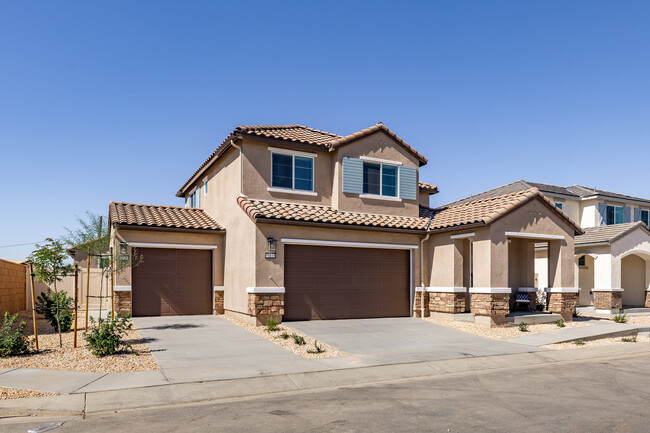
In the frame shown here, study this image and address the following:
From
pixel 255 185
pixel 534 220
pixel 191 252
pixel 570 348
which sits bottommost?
pixel 570 348

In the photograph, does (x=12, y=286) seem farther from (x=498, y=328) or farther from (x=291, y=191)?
(x=498, y=328)

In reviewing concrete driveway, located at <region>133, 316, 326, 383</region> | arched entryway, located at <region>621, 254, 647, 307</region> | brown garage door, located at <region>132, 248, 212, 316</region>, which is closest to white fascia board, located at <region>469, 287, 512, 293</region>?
concrete driveway, located at <region>133, 316, 326, 383</region>

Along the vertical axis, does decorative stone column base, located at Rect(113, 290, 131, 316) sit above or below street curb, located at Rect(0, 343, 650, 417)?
above

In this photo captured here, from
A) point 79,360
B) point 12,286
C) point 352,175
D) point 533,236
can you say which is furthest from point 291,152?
point 12,286

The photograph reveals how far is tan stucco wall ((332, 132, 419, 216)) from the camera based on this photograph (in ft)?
61.5

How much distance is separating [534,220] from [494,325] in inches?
162

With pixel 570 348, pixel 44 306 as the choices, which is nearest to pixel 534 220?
pixel 570 348

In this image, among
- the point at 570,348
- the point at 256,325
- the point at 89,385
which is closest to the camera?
the point at 89,385

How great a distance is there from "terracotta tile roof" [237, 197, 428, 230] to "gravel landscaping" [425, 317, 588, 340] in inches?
140

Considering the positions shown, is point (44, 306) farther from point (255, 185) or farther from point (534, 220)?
point (534, 220)

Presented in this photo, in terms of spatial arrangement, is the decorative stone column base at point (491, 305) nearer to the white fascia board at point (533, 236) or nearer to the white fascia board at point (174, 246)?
the white fascia board at point (533, 236)

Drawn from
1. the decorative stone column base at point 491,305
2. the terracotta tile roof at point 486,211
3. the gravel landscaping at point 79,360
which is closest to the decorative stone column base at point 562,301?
the terracotta tile roof at point 486,211

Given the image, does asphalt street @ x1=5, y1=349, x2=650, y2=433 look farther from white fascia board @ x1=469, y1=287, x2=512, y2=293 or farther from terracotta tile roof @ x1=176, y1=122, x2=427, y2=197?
terracotta tile roof @ x1=176, y1=122, x2=427, y2=197

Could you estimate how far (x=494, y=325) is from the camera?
1681cm
